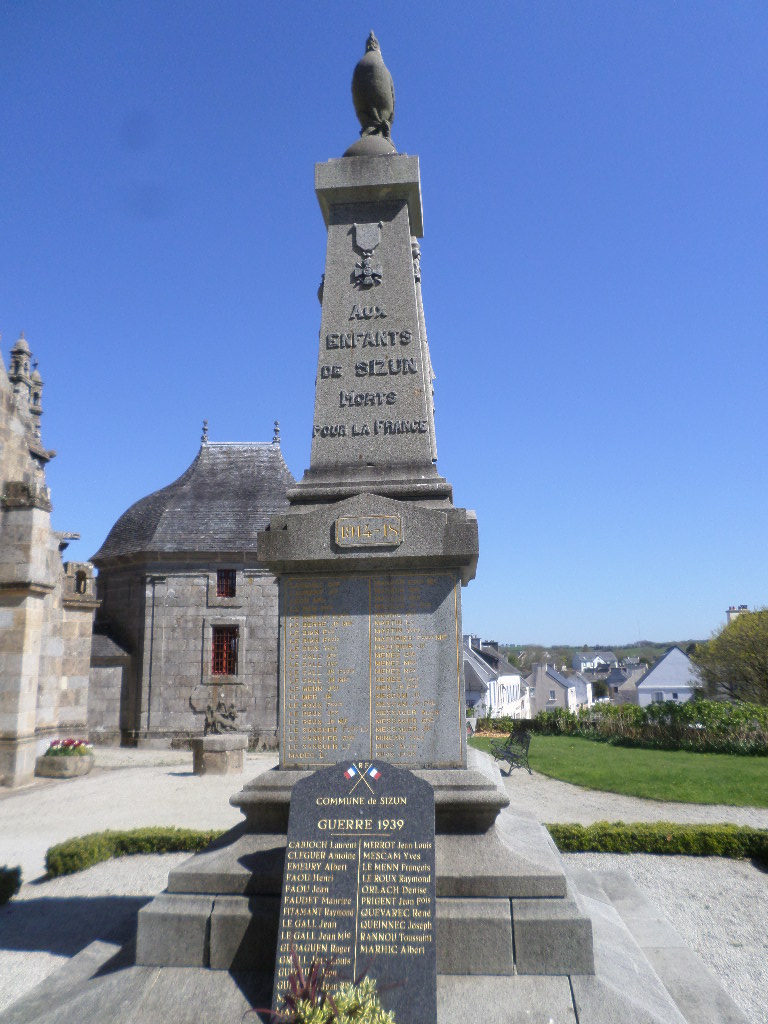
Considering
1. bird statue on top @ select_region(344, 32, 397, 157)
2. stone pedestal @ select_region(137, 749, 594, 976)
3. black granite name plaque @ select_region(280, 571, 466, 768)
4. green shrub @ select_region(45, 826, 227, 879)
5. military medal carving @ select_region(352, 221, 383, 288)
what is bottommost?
green shrub @ select_region(45, 826, 227, 879)

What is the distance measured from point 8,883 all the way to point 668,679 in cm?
6059

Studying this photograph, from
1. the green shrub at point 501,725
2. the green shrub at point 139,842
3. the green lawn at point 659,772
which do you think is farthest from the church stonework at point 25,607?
the green shrub at point 501,725

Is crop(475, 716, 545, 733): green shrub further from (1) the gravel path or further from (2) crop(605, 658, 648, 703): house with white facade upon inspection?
(2) crop(605, 658, 648, 703): house with white facade

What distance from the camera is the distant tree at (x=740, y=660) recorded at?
33.2 metres

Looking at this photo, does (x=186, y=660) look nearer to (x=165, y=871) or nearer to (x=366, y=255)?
(x=165, y=871)

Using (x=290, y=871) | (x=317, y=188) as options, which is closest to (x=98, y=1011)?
(x=290, y=871)

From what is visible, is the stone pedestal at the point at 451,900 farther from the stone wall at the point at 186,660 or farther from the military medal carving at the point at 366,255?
the stone wall at the point at 186,660

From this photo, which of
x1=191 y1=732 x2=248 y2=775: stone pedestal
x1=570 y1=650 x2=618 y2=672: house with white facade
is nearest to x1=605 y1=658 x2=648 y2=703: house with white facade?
x1=570 y1=650 x2=618 y2=672: house with white facade

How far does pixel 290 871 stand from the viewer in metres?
4.30

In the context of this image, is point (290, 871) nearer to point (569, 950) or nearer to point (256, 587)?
point (569, 950)

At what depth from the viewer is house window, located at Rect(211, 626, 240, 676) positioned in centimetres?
2325

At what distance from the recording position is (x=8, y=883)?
740 centimetres

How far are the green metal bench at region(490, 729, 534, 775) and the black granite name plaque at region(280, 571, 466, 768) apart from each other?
1334cm

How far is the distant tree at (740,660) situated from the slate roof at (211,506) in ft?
77.6
